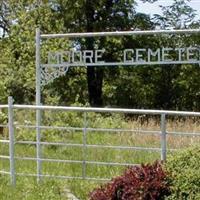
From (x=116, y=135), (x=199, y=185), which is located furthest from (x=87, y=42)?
(x=199, y=185)

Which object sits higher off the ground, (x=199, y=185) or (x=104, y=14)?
(x=104, y=14)

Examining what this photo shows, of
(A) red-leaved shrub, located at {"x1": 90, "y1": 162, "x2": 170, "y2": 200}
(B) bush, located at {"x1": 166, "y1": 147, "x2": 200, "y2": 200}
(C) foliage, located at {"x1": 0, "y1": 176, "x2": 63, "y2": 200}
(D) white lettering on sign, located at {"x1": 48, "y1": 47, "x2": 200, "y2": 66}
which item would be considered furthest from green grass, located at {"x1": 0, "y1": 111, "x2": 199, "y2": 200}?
(B) bush, located at {"x1": 166, "y1": 147, "x2": 200, "y2": 200}

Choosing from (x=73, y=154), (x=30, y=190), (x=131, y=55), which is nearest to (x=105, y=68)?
(x=73, y=154)

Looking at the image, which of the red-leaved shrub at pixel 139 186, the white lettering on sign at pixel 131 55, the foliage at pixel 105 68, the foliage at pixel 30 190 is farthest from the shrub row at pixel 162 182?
the foliage at pixel 105 68

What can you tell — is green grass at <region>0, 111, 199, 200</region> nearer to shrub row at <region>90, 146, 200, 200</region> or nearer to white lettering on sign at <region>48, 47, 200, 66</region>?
white lettering on sign at <region>48, 47, 200, 66</region>

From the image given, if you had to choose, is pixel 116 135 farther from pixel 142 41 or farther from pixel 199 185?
pixel 142 41

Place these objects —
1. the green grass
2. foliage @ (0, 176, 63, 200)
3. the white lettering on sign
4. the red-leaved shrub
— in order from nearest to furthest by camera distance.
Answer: the red-leaved shrub, foliage @ (0, 176, 63, 200), the green grass, the white lettering on sign

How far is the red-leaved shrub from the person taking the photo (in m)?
5.91

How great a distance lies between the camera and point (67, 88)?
89.9ft

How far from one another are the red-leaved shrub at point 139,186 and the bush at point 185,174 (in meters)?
0.10

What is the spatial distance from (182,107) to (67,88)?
494 centimetres

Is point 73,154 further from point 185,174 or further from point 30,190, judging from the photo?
point 185,174

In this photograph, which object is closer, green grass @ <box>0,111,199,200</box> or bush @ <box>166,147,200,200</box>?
bush @ <box>166,147,200,200</box>

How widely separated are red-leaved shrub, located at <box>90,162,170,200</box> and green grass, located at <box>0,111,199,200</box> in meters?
1.41
